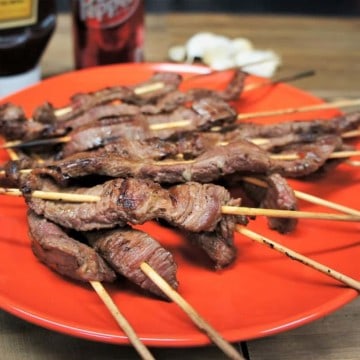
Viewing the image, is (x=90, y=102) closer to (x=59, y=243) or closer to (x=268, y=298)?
(x=59, y=243)

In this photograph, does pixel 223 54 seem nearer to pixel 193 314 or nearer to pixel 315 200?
pixel 315 200

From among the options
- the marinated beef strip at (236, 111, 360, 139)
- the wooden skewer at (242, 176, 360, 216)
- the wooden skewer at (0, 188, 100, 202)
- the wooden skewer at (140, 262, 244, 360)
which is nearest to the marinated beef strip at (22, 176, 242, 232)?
the wooden skewer at (0, 188, 100, 202)

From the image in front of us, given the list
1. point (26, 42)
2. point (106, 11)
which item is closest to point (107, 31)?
point (106, 11)

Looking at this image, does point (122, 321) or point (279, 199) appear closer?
point (122, 321)

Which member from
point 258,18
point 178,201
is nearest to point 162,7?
point 258,18

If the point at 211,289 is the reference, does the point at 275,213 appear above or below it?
above

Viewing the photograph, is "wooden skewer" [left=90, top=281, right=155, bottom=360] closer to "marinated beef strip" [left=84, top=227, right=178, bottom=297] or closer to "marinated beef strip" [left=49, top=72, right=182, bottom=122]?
"marinated beef strip" [left=84, top=227, right=178, bottom=297]

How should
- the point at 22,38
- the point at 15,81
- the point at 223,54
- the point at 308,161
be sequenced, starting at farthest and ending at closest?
the point at 223,54 → the point at 15,81 → the point at 22,38 → the point at 308,161
